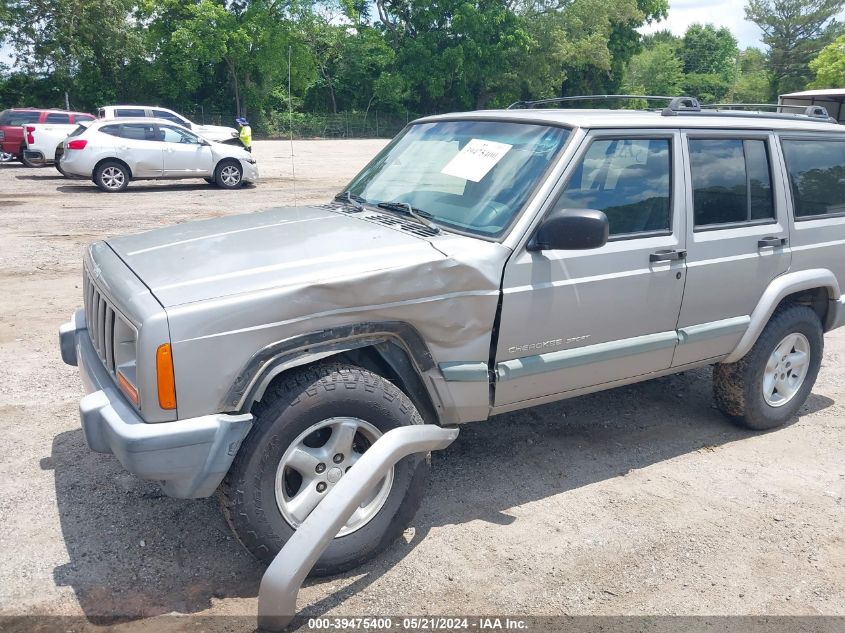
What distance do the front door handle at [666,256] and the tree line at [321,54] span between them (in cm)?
3692

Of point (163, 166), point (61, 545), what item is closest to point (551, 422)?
point (61, 545)

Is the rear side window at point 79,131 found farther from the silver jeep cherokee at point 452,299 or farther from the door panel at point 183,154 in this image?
the silver jeep cherokee at point 452,299

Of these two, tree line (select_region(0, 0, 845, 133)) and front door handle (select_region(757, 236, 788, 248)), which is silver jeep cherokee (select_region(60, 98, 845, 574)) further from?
tree line (select_region(0, 0, 845, 133))

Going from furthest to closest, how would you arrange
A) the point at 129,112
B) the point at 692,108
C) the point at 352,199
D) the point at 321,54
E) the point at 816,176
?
the point at 321,54 < the point at 129,112 < the point at 816,176 < the point at 692,108 < the point at 352,199

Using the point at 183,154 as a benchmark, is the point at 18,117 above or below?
above

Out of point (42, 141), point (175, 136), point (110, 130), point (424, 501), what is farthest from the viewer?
point (42, 141)

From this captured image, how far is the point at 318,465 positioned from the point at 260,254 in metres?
0.99

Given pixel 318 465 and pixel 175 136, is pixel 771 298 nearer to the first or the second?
pixel 318 465

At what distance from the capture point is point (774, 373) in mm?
5125

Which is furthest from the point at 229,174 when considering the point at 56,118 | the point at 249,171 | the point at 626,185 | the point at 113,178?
the point at 626,185

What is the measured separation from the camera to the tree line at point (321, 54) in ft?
150

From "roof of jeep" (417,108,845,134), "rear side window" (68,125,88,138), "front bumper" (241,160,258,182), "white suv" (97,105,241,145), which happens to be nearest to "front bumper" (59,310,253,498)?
"roof of jeep" (417,108,845,134)

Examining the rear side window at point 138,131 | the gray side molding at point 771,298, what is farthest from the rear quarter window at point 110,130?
the gray side molding at point 771,298

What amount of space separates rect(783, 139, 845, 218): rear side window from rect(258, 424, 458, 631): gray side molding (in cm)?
319
